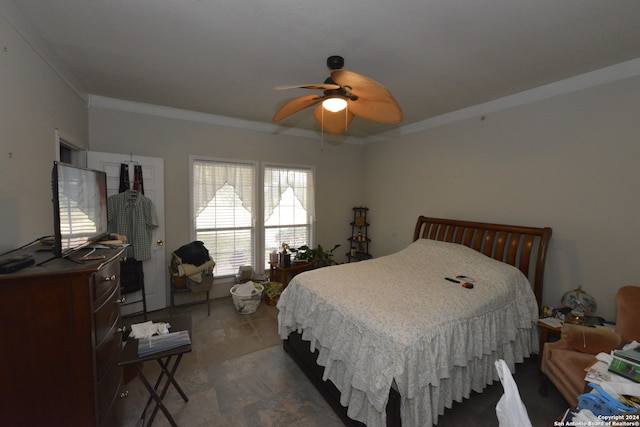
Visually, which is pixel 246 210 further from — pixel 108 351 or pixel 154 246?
pixel 108 351

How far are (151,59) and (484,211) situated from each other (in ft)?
12.4

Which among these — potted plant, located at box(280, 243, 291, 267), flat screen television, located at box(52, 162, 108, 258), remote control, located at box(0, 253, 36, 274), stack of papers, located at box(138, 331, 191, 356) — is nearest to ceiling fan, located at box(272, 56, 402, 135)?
flat screen television, located at box(52, 162, 108, 258)

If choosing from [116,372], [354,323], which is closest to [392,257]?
[354,323]

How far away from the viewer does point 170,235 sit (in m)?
3.48

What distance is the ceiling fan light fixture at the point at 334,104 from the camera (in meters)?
1.89

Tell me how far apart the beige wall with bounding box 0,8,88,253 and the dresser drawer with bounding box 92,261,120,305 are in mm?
561

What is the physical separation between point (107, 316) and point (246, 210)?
258 cm

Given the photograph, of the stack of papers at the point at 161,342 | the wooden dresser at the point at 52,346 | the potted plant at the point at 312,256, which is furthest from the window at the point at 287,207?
the wooden dresser at the point at 52,346

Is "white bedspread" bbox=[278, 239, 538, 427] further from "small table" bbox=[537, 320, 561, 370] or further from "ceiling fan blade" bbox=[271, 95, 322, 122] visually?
"ceiling fan blade" bbox=[271, 95, 322, 122]

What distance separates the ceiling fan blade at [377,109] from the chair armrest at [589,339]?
2012 mm

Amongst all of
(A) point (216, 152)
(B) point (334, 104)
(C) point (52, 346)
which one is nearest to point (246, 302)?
(A) point (216, 152)

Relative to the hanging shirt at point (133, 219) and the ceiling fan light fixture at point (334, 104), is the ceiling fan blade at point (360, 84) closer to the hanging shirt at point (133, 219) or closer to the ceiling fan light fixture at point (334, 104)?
the ceiling fan light fixture at point (334, 104)

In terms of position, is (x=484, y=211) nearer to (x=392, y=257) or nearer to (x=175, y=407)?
(x=392, y=257)

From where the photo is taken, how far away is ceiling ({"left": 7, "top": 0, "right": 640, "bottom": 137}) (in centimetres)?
156
